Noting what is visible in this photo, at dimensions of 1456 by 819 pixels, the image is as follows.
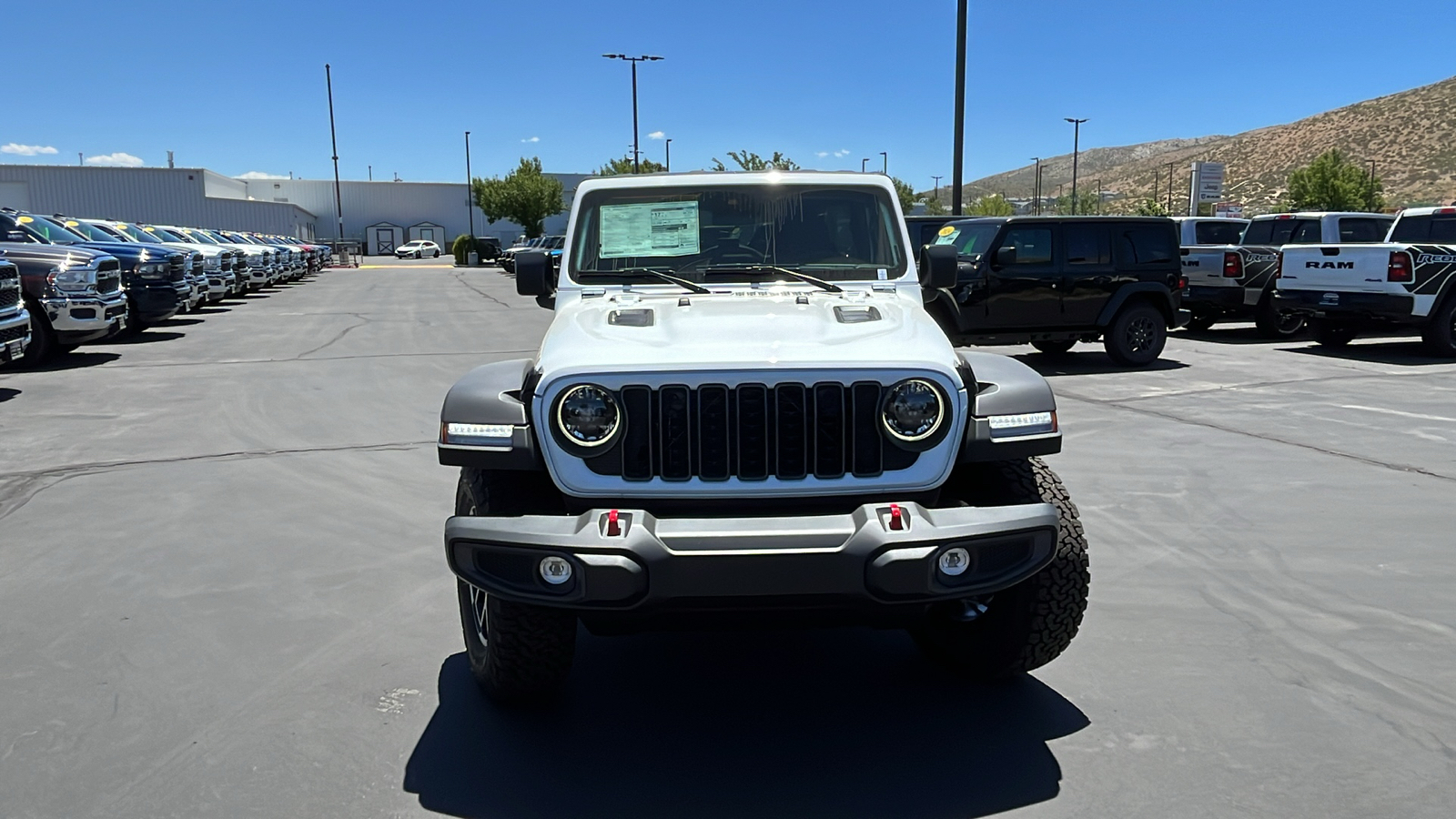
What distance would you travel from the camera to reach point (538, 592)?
2.96 meters

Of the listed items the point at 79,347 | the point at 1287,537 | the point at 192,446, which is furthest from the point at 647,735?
the point at 79,347

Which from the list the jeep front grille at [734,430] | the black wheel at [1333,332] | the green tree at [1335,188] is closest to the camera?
the jeep front grille at [734,430]

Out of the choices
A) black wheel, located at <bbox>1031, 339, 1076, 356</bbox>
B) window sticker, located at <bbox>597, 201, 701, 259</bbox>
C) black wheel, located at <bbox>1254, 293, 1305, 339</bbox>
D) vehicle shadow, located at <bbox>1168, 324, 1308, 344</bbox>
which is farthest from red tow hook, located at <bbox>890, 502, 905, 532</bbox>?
black wheel, located at <bbox>1254, 293, 1305, 339</bbox>

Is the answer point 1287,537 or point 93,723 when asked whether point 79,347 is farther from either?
point 1287,537

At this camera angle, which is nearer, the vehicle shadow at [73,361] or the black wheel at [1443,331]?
the vehicle shadow at [73,361]

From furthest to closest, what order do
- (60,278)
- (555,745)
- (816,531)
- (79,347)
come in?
(79,347)
(60,278)
(555,745)
(816,531)

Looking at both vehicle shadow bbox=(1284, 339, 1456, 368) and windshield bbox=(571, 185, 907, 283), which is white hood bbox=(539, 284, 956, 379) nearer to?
windshield bbox=(571, 185, 907, 283)

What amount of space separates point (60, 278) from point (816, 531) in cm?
1215

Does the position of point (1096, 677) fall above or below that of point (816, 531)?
below

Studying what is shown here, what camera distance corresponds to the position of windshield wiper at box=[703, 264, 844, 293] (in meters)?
4.49

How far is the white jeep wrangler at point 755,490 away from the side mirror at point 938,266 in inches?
26.7

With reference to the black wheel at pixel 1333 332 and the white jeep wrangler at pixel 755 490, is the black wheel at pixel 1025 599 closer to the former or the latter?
the white jeep wrangler at pixel 755 490

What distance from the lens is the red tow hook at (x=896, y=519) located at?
2.94 m

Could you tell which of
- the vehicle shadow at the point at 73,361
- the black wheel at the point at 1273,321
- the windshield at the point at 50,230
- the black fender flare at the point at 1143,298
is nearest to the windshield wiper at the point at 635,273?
the black fender flare at the point at 1143,298
